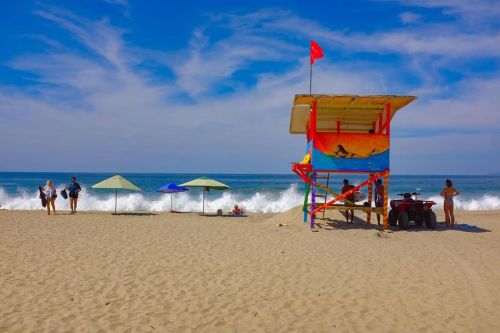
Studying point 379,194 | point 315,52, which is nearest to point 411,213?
point 379,194

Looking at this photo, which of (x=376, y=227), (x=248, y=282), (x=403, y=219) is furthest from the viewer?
(x=376, y=227)

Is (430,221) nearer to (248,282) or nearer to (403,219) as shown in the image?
(403,219)

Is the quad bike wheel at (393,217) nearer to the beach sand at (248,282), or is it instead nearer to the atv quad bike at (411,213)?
the atv quad bike at (411,213)

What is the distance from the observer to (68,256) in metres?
9.12

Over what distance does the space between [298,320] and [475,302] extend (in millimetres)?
3064

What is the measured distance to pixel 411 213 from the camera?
47.3 feet

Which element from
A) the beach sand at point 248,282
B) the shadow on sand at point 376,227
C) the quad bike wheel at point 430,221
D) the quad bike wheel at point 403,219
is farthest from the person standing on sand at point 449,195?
the beach sand at point 248,282

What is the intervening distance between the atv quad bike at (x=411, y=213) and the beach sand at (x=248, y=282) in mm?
1468

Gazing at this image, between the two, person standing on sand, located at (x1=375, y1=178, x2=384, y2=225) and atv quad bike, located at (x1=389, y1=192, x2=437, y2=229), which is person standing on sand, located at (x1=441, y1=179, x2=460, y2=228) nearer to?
atv quad bike, located at (x1=389, y1=192, x2=437, y2=229)

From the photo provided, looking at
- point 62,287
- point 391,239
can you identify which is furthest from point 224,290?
point 391,239

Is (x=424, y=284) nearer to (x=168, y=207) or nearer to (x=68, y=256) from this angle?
(x=68, y=256)

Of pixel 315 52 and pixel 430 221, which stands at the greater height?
pixel 315 52

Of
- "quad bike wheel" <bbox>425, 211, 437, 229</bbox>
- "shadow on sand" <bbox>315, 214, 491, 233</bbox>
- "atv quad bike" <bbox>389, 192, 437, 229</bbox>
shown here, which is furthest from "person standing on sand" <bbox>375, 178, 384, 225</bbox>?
"quad bike wheel" <bbox>425, 211, 437, 229</bbox>

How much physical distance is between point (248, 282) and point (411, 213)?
9.57 m
